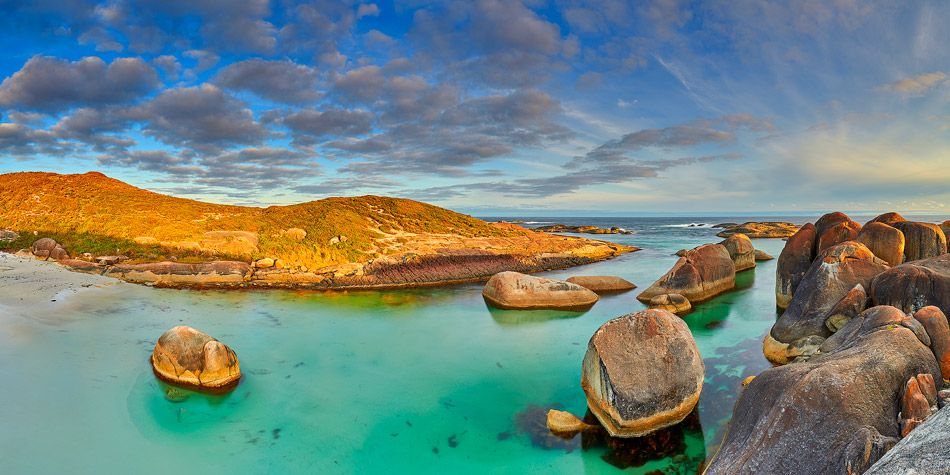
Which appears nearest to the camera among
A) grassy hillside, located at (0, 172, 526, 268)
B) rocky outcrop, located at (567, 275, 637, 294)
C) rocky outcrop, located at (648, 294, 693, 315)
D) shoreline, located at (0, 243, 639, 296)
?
rocky outcrop, located at (648, 294, 693, 315)

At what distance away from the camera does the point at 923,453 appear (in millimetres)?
3588

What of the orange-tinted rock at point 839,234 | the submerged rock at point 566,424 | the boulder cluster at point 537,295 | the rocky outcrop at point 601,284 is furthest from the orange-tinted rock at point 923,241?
the submerged rock at point 566,424

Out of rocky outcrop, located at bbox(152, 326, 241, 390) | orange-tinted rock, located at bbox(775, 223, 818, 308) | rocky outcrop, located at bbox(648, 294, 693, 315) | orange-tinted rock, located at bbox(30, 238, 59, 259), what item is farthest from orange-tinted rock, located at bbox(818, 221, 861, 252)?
orange-tinted rock, located at bbox(30, 238, 59, 259)

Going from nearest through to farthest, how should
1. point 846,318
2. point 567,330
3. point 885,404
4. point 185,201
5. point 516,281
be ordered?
point 885,404 → point 846,318 → point 567,330 → point 516,281 → point 185,201

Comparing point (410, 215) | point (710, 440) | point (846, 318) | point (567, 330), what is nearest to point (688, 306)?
point (567, 330)

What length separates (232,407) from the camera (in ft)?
33.9

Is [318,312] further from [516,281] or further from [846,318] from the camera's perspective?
[846,318]

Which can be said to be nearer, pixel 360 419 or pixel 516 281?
pixel 360 419

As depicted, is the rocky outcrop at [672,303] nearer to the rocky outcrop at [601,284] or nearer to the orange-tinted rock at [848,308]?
the rocky outcrop at [601,284]

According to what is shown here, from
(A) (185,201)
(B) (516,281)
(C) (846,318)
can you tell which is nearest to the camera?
(C) (846,318)

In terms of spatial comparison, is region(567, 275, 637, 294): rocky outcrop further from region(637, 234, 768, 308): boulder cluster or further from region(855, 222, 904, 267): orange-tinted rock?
region(855, 222, 904, 267): orange-tinted rock

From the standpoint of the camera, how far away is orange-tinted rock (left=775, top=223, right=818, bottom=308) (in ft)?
60.0

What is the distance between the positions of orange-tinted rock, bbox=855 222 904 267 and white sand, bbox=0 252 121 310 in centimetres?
3295

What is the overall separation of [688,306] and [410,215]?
26.8 m
